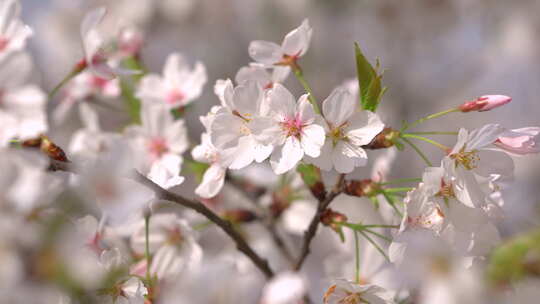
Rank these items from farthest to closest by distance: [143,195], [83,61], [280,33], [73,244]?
[280,33] < [83,61] < [143,195] < [73,244]

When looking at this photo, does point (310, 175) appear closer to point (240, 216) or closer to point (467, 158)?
point (467, 158)

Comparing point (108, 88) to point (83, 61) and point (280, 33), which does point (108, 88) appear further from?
point (280, 33)

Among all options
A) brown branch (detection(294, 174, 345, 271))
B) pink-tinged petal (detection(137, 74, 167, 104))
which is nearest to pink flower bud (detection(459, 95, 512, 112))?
brown branch (detection(294, 174, 345, 271))

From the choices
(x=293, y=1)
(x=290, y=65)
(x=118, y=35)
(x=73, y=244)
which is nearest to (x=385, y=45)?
(x=293, y=1)

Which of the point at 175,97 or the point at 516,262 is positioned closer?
the point at 516,262

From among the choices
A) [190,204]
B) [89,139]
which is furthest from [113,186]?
[89,139]

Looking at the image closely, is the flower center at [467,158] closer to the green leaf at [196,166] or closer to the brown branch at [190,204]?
the brown branch at [190,204]
